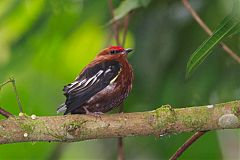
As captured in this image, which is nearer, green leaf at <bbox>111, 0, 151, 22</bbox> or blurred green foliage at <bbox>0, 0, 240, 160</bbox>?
green leaf at <bbox>111, 0, 151, 22</bbox>

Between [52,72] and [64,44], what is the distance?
34cm

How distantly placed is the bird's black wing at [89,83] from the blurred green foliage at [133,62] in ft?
2.52

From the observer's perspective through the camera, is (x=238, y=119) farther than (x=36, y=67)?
No

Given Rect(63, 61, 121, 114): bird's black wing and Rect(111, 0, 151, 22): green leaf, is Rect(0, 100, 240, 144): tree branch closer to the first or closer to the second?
Rect(63, 61, 121, 114): bird's black wing

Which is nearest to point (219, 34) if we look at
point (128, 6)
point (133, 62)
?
point (128, 6)

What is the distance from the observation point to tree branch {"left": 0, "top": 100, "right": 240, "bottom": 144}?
2822 mm

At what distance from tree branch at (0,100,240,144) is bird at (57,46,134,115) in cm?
44

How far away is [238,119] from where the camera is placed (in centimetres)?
282

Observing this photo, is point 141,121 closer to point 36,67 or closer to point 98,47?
point 36,67

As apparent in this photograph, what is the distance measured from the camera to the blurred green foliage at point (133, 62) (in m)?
4.34

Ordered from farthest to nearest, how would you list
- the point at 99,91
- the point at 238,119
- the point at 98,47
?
the point at 98,47
the point at 99,91
the point at 238,119

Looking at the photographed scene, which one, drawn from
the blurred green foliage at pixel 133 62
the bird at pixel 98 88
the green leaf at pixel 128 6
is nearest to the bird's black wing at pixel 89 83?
the bird at pixel 98 88

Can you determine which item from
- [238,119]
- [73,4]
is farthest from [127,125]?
[73,4]

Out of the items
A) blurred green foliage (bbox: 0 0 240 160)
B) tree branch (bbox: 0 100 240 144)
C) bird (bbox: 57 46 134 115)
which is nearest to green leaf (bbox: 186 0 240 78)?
tree branch (bbox: 0 100 240 144)
